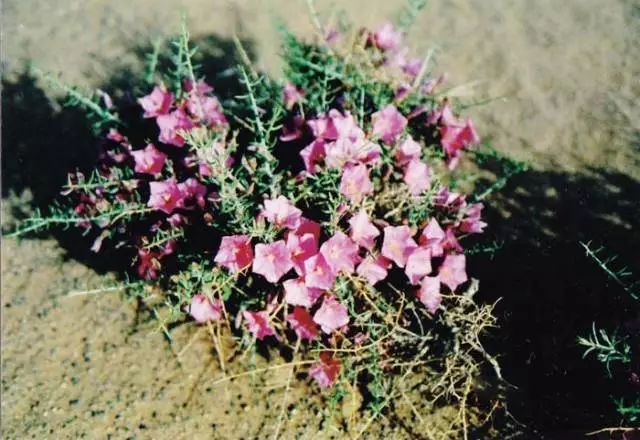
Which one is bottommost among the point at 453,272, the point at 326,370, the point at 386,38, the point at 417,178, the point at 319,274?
the point at 326,370

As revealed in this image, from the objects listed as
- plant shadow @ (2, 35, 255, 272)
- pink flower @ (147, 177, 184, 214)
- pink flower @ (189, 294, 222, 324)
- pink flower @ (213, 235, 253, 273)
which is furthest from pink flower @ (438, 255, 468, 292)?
plant shadow @ (2, 35, 255, 272)

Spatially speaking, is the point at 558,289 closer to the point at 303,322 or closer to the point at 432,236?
the point at 432,236

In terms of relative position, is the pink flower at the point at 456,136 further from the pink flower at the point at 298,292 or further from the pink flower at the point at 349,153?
the pink flower at the point at 298,292

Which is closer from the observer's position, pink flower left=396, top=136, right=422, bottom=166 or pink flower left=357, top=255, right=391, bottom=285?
pink flower left=357, top=255, right=391, bottom=285

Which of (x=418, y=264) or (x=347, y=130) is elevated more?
(x=347, y=130)

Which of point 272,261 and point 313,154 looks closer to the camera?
point 272,261

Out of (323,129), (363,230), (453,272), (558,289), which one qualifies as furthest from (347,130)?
(558,289)

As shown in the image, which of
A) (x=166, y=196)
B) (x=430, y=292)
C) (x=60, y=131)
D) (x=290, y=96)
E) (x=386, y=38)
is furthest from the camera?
(x=60, y=131)

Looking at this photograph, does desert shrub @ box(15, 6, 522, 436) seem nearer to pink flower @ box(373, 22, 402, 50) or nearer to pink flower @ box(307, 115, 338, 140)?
pink flower @ box(307, 115, 338, 140)

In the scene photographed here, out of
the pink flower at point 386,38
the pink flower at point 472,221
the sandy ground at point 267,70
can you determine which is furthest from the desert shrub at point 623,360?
the pink flower at point 386,38
